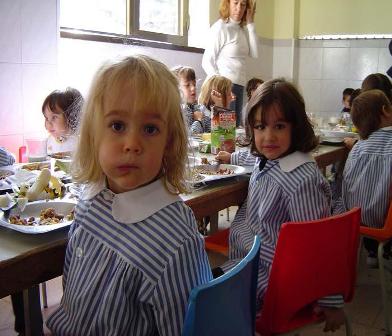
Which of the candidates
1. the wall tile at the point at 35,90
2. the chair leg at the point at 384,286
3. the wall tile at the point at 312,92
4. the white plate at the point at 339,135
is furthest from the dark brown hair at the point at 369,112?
the wall tile at the point at 312,92

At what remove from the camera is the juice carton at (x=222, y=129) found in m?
1.71

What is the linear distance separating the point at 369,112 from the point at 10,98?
66.8 inches

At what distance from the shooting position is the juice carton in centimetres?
171

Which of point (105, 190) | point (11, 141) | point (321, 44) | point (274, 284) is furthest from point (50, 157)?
point (321, 44)

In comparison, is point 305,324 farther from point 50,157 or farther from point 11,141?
point 11,141

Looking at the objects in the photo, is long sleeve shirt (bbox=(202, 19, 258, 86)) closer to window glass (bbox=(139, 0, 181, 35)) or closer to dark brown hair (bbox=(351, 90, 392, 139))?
window glass (bbox=(139, 0, 181, 35))

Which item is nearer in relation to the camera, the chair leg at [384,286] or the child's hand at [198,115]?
the chair leg at [384,286]

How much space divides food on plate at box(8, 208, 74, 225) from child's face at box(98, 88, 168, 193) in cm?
21

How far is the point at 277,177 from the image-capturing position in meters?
1.27

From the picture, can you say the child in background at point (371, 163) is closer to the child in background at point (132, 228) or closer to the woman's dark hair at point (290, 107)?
the woman's dark hair at point (290, 107)

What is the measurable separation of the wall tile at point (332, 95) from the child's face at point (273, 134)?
3562 millimetres

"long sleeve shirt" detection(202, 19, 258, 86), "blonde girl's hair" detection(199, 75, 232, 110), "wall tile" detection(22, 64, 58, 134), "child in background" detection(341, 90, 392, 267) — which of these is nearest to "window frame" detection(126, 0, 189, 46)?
"long sleeve shirt" detection(202, 19, 258, 86)

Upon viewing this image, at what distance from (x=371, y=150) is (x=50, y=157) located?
1.27m

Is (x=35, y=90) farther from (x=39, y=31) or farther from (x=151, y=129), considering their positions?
(x=151, y=129)
